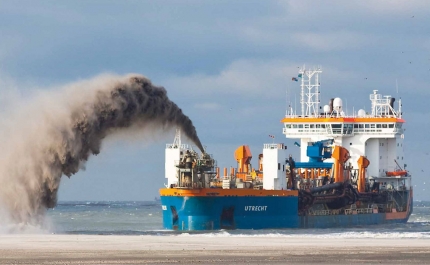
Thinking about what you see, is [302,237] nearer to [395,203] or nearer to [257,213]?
[257,213]

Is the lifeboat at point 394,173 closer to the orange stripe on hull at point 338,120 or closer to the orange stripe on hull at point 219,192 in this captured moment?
the orange stripe on hull at point 338,120

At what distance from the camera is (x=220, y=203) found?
187 feet

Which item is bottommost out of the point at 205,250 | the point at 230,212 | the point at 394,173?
the point at 205,250

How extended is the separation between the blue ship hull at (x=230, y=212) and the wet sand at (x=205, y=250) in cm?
1013

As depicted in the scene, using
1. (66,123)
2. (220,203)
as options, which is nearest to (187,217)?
(220,203)

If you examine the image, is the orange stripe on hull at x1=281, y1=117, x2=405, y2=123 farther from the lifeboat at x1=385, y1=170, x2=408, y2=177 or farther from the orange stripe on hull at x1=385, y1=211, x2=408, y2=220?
the orange stripe on hull at x1=385, y1=211, x2=408, y2=220

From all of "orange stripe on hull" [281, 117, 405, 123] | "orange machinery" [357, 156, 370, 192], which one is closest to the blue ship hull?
"orange machinery" [357, 156, 370, 192]

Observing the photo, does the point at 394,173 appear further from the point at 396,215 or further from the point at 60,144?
the point at 60,144

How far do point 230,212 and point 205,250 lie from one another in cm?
1973

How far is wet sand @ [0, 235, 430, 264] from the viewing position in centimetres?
3372

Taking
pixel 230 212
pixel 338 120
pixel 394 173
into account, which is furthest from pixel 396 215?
pixel 230 212

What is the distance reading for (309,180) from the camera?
224ft

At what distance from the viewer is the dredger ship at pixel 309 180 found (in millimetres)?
56562

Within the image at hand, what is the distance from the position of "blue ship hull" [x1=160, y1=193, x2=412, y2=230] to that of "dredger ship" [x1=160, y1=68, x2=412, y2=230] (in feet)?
0.18
